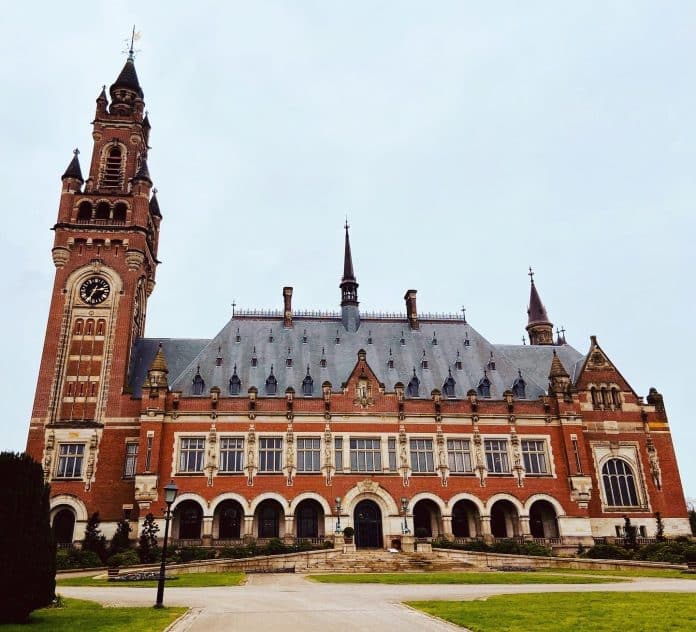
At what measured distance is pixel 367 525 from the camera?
49.2 m

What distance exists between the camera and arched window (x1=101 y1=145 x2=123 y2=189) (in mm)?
59656

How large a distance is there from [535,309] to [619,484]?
76.9 feet

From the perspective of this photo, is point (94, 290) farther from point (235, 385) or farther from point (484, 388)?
point (484, 388)

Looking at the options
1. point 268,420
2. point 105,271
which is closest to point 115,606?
point 268,420

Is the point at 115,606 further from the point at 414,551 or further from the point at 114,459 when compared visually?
the point at 114,459

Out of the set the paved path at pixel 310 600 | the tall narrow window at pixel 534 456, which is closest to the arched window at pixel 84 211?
the paved path at pixel 310 600

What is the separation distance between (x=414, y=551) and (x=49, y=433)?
3006 cm

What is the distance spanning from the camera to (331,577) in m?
31.7

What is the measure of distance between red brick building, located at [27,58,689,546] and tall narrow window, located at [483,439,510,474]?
135 millimetres

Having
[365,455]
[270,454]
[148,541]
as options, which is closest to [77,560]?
[148,541]

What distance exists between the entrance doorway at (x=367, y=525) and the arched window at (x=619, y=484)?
781 inches

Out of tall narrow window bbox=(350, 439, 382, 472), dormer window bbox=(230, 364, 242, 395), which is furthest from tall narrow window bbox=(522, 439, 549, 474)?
dormer window bbox=(230, 364, 242, 395)

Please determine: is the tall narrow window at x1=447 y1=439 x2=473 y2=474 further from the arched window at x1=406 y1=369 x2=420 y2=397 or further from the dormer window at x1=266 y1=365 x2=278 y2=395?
the dormer window at x1=266 y1=365 x2=278 y2=395

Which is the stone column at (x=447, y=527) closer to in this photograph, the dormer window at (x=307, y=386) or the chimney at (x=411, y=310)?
the dormer window at (x=307, y=386)
